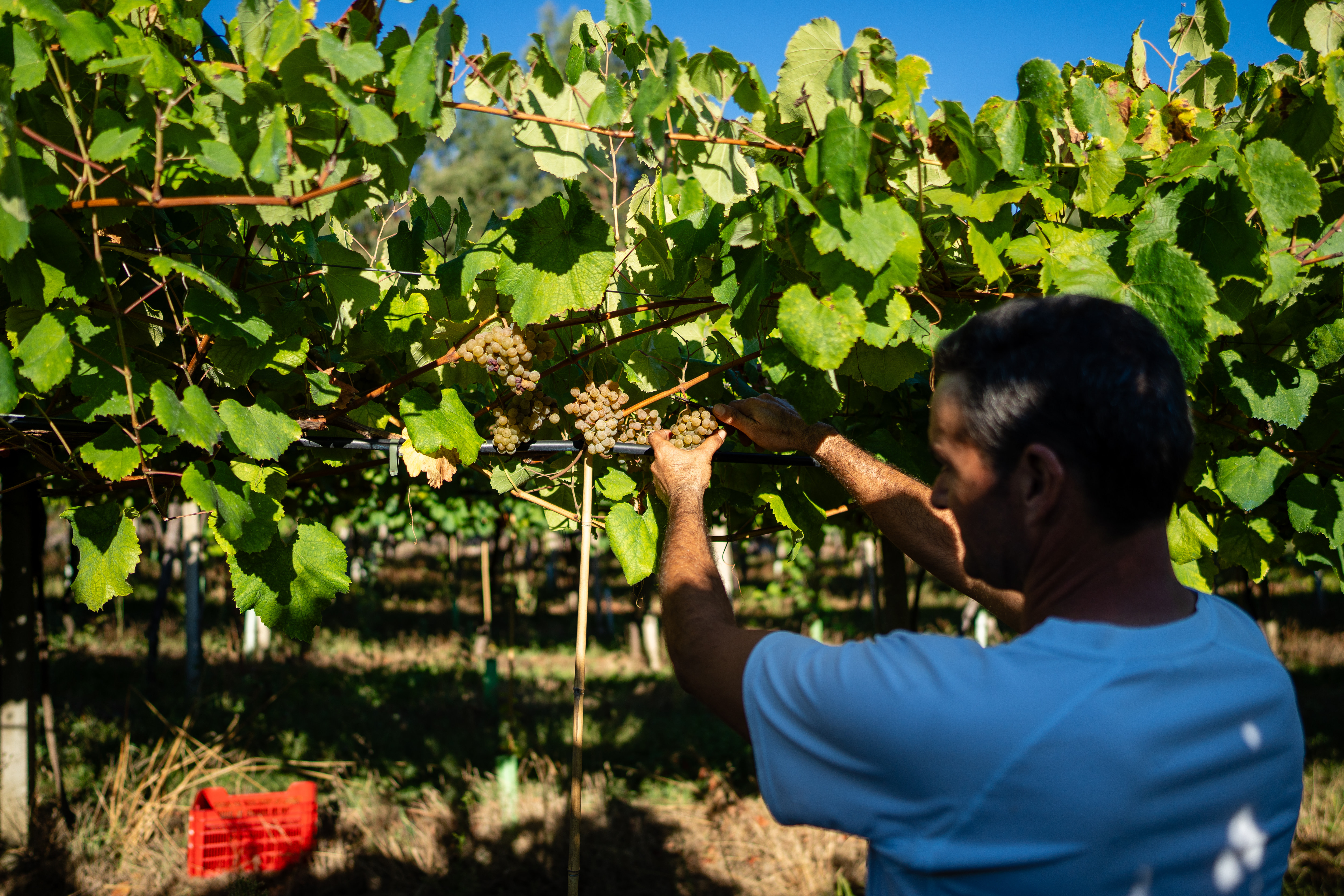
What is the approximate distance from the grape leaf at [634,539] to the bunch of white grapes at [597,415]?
173mm

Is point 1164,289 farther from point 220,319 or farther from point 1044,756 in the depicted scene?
point 220,319

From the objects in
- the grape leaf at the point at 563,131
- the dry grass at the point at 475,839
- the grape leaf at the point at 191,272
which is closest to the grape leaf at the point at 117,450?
the grape leaf at the point at 191,272

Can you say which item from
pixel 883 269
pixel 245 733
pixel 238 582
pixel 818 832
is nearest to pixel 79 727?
pixel 245 733

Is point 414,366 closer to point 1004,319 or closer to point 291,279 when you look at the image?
point 291,279

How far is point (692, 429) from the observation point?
179 centimetres

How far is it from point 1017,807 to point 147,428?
152 cm

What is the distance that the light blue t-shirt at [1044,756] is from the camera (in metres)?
0.88

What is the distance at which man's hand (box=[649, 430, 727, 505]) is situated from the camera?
1.68 m

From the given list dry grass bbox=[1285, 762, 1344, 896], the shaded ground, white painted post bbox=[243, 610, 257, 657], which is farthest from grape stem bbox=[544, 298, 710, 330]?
white painted post bbox=[243, 610, 257, 657]

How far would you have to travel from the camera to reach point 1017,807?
0.89 metres

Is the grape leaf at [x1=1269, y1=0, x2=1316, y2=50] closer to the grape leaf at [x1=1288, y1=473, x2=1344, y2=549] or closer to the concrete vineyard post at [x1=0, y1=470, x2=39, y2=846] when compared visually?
the grape leaf at [x1=1288, y1=473, x2=1344, y2=549]

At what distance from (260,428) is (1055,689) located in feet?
4.33

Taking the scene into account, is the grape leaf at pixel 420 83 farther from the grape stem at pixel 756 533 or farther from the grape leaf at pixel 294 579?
the grape stem at pixel 756 533

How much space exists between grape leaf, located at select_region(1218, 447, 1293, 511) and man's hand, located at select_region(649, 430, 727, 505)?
131 centimetres
